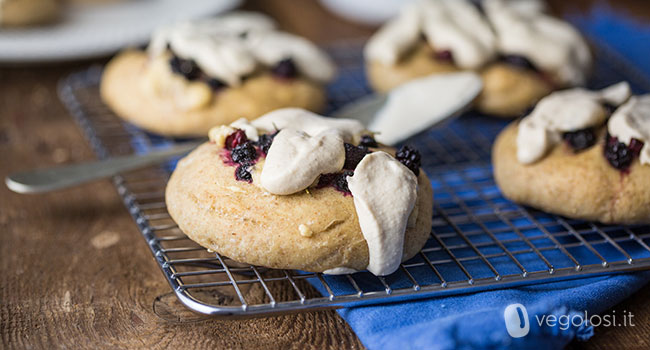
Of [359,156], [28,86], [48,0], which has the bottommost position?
[28,86]

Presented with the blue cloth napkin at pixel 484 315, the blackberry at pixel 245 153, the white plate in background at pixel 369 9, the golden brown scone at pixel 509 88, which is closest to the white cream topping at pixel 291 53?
the golden brown scone at pixel 509 88

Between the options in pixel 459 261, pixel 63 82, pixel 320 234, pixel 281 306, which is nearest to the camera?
pixel 281 306

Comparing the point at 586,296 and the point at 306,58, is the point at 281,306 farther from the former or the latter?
the point at 306,58

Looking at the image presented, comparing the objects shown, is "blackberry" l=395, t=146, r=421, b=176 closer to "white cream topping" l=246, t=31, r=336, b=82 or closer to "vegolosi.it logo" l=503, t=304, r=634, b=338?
"vegolosi.it logo" l=503, t=304, r=634, b=338

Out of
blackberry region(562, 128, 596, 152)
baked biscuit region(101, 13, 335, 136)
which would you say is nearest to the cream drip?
blackberry region(562, 128, 596, 152)

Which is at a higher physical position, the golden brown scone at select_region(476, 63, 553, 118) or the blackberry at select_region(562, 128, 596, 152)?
the blackberry at select_region(562, 128, 596, 152)

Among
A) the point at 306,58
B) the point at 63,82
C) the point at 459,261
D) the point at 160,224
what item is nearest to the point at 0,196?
the point at 160,224
